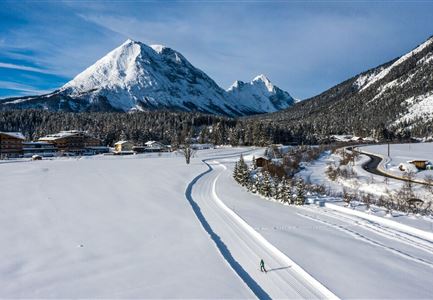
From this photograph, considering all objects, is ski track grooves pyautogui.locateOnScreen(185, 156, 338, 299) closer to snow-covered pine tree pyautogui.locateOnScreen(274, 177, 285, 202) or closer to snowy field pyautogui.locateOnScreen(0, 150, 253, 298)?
snowy field pyautogui.locateOnScreen(0, 150, 253, 298)

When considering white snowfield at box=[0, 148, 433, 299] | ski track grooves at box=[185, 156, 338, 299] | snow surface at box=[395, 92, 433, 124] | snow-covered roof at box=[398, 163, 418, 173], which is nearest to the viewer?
ski track grooves at box=[185, 156, 338, 299]

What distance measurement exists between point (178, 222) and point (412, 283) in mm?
11048

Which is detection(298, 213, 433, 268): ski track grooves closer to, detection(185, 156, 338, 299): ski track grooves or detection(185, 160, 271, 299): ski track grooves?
detection(185, 156, 338, 299): ski track grooves

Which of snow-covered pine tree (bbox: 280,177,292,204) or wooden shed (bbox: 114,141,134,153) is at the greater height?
wooden shed (bbox: 114,141,134,153)

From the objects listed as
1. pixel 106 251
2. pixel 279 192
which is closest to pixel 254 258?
pixel 106 251

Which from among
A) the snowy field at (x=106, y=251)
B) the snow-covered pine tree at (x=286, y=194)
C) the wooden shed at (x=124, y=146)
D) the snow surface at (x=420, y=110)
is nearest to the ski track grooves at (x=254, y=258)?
the snowy field at (x=106, y=251)

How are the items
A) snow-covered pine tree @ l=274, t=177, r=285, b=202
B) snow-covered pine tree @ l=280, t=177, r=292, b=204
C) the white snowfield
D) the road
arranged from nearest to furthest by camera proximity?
the white snowfield < the road < snow-covered pine tree @ l=280, t=177, r=292, b=204 < snow-covered pine tree @ l=274, t=177, r=285, b=202

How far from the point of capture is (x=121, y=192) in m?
28.3

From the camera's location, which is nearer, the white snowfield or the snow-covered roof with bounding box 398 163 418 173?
the white snowfield

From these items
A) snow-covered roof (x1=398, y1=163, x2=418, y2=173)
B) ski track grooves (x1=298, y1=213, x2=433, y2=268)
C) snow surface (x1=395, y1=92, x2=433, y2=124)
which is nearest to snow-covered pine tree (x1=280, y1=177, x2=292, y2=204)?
ski track grooves (x1=298, y1=213, x2=433, y2=268)

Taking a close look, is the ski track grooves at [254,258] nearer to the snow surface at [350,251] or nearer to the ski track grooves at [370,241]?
the snow surface at [350,251]

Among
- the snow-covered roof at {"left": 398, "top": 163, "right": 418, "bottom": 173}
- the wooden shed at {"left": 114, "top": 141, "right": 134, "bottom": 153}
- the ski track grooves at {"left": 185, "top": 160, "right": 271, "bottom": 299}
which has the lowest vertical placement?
the snow-covered roof at {"left": 398, "top": 163, "right": 418, "bottom": 173}

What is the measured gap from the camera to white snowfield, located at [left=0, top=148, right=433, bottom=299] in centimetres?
980

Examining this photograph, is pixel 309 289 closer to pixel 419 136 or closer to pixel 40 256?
pixel 40 256
